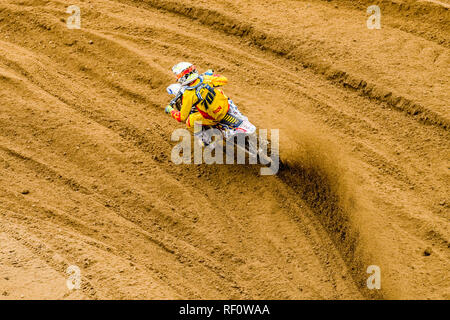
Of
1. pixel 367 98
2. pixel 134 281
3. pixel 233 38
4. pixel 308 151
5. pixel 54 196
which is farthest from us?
pixel 233 38

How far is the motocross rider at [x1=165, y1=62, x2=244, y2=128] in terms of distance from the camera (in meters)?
9.29

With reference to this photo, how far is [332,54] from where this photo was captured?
12.0 meters

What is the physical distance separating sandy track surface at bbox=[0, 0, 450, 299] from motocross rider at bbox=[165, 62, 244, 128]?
111cm

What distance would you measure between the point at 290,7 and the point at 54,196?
7.44m

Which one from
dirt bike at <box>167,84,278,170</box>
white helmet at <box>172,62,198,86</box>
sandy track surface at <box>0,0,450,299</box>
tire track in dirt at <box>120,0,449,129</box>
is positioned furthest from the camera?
tire track in dirt at <box>120,0,449,129</box>

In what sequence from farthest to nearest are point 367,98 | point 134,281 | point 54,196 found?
1. point 367,98
2. point 54,196
3. point 134,281

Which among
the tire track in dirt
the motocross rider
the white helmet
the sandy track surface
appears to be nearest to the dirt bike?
the motocross rider

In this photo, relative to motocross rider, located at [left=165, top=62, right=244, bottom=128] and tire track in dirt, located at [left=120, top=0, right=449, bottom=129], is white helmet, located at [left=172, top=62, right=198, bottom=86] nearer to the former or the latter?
motocross rider, located at [left=165, top=62, right=244, bottom=128]

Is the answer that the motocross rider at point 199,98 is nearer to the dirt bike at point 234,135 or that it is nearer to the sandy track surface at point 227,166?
the dirt bike at point 234,135

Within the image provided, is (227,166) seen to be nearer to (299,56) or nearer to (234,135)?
(234,135)

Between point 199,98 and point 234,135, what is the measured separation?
1119mm

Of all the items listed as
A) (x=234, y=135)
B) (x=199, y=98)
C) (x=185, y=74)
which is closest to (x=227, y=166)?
(x=234, y=135)

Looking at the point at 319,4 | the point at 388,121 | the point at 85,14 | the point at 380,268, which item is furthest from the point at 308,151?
the point at 85,14
